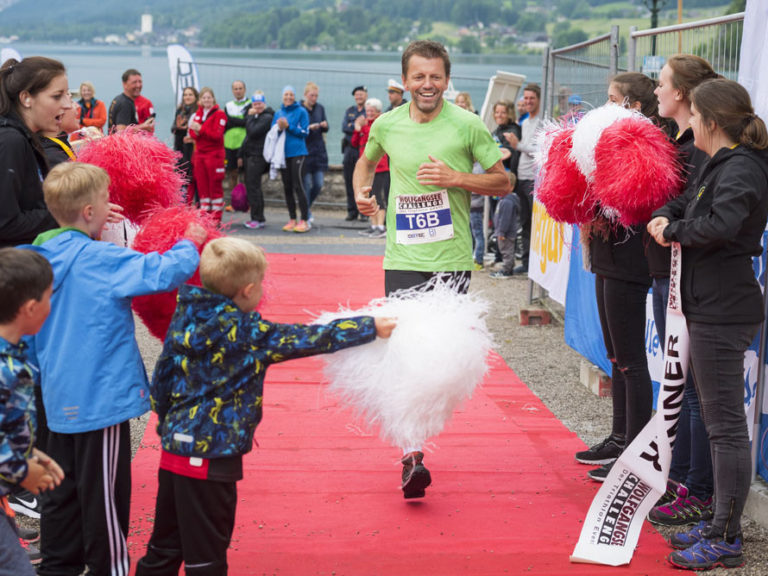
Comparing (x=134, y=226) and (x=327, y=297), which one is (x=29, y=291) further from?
(x=327, y=297)

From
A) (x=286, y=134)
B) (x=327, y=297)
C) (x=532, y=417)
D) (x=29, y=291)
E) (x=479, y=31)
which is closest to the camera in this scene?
(x=29, y=291)

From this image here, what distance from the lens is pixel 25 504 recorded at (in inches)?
159

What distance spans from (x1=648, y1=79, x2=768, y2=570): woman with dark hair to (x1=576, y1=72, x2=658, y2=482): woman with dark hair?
58 centimetres

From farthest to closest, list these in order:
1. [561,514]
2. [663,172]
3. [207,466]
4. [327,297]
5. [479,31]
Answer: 1. [479,31]
2. [327,297]
3. [561,514]
4. [663,172]
5. [207,466]

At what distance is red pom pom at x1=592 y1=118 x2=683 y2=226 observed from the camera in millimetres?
3742

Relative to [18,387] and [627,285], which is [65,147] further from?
[627,285]

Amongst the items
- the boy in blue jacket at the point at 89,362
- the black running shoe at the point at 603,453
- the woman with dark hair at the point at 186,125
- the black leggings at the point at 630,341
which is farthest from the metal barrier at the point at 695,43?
the woman with dark hair at the point at 186,125

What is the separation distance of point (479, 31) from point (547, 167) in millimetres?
103415

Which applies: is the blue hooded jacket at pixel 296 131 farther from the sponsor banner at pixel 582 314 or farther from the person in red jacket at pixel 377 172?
the sponsor banner at pixel 582 314

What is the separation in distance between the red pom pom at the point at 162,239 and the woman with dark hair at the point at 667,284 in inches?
76.8

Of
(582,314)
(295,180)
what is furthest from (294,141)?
(582,314)

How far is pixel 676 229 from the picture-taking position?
11.2 feet

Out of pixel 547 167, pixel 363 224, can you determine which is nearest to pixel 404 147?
pixel 547 167

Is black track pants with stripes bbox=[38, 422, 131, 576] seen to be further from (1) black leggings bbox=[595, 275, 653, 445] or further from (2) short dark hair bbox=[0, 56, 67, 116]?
(1) black leggings bbox=[595, 275, 653, 445]
